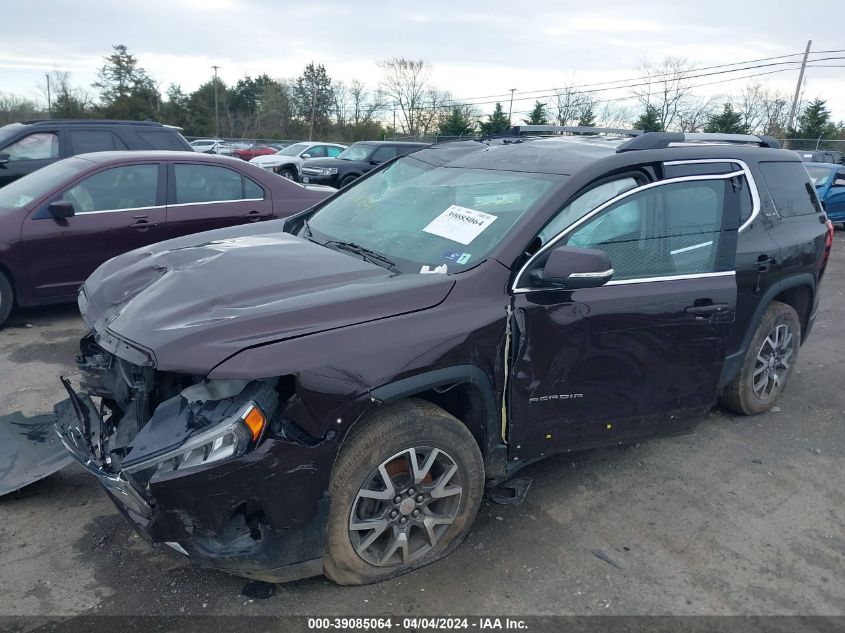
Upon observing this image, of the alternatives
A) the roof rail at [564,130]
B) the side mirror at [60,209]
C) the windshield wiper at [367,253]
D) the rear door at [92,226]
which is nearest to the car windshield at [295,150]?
the rear door at [92,226]

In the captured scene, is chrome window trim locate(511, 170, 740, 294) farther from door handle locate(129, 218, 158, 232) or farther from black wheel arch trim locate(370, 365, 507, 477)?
door handle locate(129, 218, 158, 232)

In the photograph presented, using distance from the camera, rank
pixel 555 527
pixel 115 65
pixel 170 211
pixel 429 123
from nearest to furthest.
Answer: pixel 555 527 → pixel 170 211 → pixel 115 65 → pixel 429 123

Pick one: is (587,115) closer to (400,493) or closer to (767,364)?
(767,364)

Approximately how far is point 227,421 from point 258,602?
86 centimetres

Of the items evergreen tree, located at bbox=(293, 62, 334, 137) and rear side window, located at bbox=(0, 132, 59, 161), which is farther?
evergreen tree, located at bbox=(293, 62, 334, 137)

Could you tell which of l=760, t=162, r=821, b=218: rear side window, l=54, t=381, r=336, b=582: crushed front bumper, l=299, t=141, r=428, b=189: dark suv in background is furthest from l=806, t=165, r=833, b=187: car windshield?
l=54, t=381, r=336, b=582: crushed front bumper

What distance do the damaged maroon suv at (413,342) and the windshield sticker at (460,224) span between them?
0.01 metres

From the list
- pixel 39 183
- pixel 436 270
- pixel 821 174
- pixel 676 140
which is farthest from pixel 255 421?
pixel 821 174

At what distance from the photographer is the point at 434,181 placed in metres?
3.88

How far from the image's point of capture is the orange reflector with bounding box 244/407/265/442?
7.90 ft

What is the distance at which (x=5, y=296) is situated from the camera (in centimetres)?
590

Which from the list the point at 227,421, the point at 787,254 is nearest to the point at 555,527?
the point at 227,421

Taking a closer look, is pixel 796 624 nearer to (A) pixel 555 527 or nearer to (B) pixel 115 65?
(A) pixel 555 527

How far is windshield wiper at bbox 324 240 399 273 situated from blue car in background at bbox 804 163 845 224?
13.9 m
